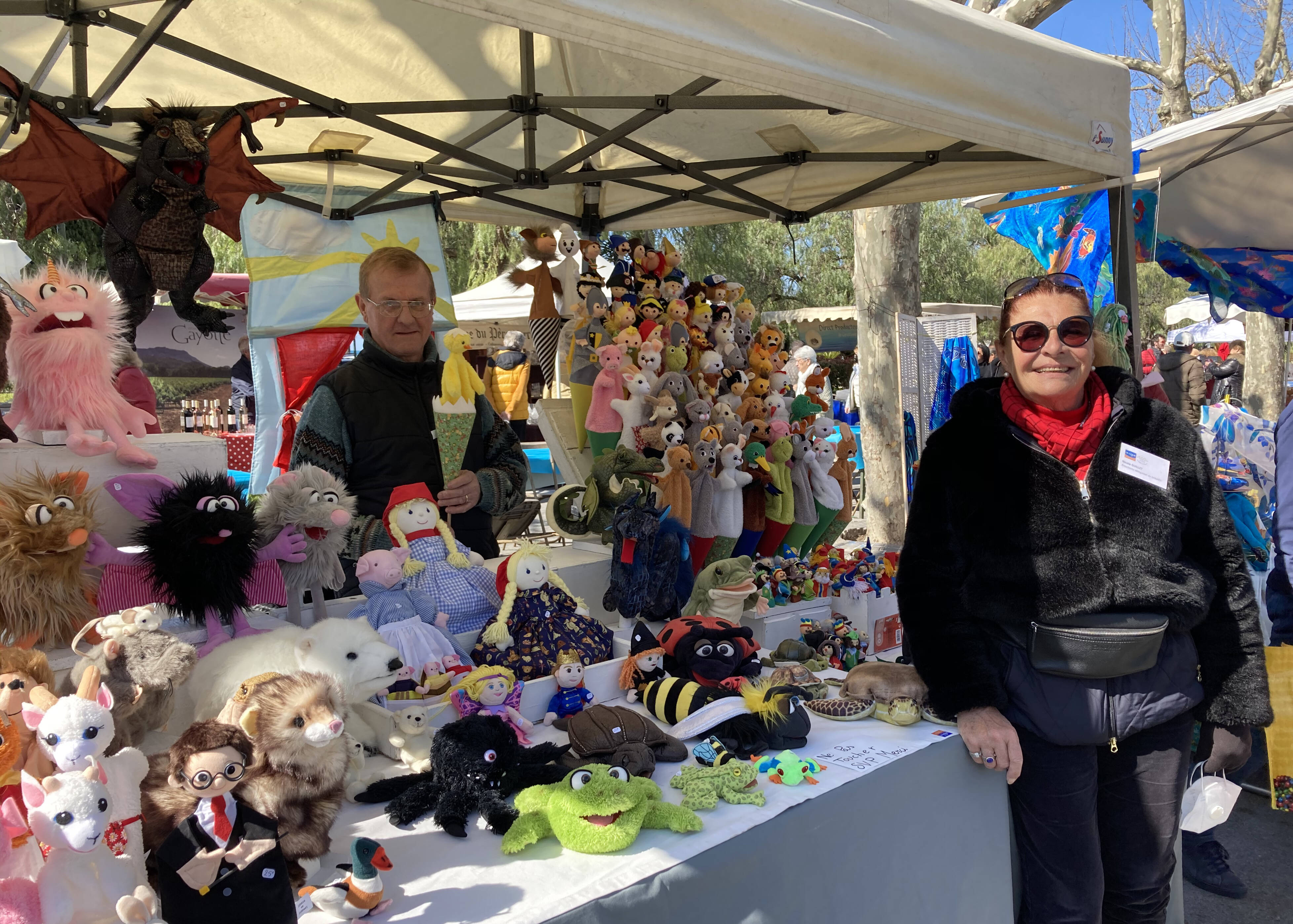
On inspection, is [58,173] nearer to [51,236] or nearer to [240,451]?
[240,451]

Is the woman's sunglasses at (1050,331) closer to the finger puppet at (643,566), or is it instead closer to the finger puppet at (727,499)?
the finger puppet at (643,566)

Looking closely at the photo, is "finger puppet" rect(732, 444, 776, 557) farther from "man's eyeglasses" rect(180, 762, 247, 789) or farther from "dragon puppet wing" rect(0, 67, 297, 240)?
"man's eyeglasses" rect(180, 762, 247, 789)

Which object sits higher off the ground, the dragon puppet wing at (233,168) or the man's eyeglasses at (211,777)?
the dragon puppet wing at (233,168)

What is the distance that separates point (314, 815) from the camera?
4.09 feet

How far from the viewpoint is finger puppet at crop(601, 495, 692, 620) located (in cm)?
255

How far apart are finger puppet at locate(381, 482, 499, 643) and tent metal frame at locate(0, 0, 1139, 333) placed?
4.12ft

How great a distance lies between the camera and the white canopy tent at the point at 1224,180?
12.8ft

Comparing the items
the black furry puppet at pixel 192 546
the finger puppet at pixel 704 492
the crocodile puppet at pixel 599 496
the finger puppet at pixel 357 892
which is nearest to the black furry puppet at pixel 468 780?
the finger puppet at pixel 357 892

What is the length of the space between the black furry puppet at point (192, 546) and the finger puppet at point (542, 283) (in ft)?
7.63

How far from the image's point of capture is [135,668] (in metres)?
1.38

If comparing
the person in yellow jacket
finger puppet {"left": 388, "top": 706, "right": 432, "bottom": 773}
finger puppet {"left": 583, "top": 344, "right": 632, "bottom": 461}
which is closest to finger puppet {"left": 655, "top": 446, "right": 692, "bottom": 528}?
finger puppet {"left": 583, "top": 344, "right": 632, "bottom": 461}

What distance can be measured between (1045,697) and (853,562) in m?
1.21

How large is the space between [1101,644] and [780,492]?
189cm

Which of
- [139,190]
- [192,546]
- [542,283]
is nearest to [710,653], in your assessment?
[192,546]
